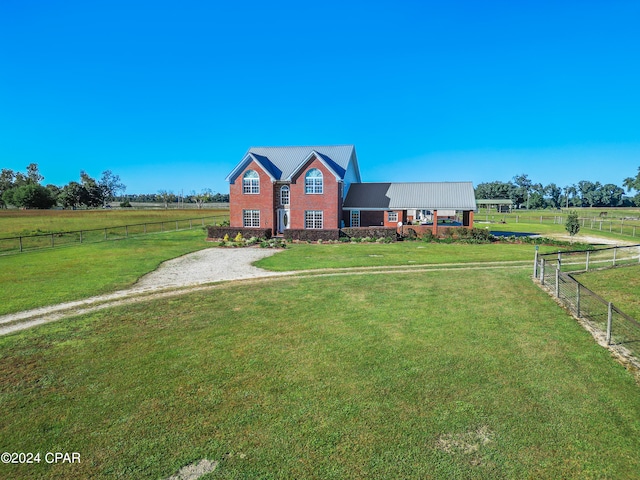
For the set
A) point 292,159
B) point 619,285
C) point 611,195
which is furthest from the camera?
point 611,195

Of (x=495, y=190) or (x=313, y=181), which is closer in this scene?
(x=313, y=181)

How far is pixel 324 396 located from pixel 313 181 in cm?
3399

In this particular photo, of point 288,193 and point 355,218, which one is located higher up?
point 288,193

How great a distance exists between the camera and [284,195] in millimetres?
41812

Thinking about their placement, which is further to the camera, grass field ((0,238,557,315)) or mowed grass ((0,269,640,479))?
grass field ((0,238,557,315))

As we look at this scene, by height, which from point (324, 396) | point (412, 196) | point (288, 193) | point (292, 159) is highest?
point (292, 159)

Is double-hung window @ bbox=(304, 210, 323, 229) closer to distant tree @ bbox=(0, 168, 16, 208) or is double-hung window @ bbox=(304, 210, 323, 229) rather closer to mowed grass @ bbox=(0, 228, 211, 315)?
mowed grass @ bbox=(0, 228, 211, 315)

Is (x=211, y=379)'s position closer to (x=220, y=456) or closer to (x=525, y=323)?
(x=220, y=456)

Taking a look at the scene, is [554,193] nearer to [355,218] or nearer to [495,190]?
[495,190]

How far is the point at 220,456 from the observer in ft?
19.0

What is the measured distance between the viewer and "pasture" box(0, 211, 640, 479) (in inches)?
226

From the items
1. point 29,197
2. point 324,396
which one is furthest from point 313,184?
point 29,197

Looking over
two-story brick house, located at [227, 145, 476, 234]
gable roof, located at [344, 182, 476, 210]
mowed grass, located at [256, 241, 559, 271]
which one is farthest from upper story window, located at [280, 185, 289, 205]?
mowed grass, located at [256, 241, 559, 271]

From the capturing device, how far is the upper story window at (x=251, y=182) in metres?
41.2
